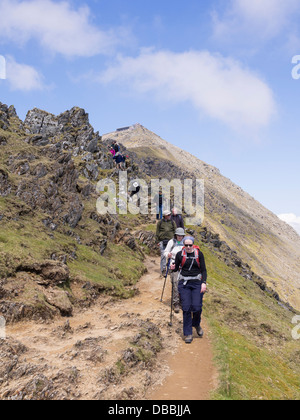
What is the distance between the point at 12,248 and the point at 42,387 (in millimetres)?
8272

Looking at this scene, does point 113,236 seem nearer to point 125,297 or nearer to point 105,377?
point 125,297

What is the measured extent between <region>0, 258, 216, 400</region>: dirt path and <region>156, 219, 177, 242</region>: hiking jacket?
6.02m

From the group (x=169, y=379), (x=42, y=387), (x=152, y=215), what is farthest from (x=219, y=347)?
(x=152, y=215)

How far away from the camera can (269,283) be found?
120 m

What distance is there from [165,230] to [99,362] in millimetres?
11174

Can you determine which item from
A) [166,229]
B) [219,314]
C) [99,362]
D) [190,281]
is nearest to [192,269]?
[190,281]

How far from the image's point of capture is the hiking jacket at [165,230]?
61.2 ft

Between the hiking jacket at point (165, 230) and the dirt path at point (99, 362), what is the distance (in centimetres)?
602

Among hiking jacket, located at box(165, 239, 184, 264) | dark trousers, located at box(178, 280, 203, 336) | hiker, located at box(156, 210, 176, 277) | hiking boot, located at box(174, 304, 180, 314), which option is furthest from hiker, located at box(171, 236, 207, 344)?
hiker, located at box(156, 210, 176, 277)

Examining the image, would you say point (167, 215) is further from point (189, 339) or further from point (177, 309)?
point (189, 339)

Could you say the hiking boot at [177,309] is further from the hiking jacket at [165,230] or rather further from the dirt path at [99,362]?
the hiking jacket at [165,230]

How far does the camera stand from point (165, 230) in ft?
61.6

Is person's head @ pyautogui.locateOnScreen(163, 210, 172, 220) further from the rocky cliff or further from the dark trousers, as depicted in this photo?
the dark trousers

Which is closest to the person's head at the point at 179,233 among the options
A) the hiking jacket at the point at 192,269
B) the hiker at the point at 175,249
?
the hiker at the point at 175,249
